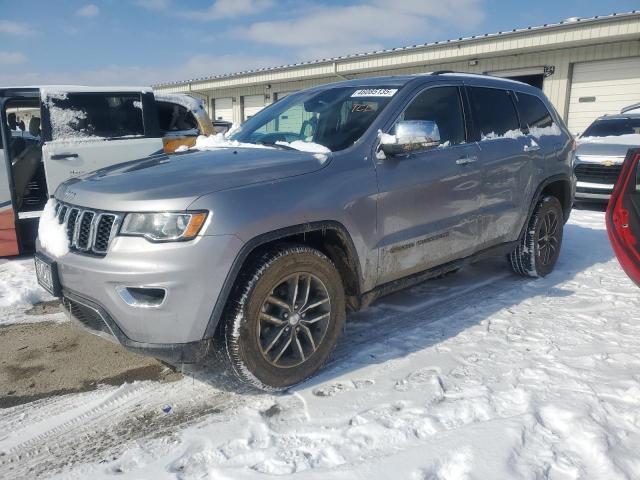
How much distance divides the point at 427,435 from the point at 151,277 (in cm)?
155

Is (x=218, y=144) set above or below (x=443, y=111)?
below

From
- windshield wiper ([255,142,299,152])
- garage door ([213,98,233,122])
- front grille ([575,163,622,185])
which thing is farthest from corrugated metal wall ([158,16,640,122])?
windshield wiper ([255,142,299,152])

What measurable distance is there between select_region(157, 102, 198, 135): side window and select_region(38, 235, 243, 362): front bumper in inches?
177

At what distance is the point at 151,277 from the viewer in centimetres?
247

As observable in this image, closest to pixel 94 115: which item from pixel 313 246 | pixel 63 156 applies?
pixel 63 156

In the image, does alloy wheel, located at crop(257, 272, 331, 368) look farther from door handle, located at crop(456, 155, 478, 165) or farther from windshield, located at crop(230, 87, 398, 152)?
door handle, located at crop(456, 155, 478, 165)

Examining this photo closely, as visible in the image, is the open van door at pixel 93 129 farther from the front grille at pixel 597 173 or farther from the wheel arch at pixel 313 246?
the front grille at pixel 597 173

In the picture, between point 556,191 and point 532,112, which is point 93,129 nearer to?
point 532,112

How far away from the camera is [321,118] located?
3.73 m

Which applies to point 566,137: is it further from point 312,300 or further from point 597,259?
point 312,300

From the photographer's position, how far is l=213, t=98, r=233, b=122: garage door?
81.9 ft

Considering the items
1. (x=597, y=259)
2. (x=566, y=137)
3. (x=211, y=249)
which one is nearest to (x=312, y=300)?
(x=211, y=249)

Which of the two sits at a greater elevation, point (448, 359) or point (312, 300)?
point (312, 300)

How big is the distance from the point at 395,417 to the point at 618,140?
8978 mm
